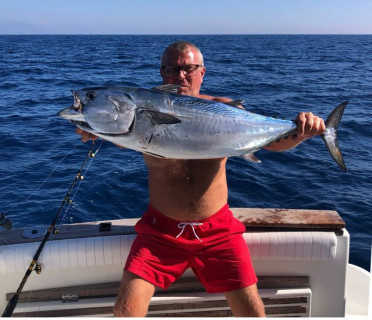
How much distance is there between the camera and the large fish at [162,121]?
2.48 meters

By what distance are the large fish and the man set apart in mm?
469

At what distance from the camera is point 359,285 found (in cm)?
409

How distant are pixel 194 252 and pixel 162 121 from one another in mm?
1233

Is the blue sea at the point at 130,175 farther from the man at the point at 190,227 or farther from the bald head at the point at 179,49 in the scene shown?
the bald head at the point at 179,49

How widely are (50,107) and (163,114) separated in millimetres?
12764

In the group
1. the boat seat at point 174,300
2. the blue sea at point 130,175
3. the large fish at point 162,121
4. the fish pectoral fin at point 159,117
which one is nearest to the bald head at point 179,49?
the large fish at point 162,121

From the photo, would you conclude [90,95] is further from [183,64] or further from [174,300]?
[174,300]

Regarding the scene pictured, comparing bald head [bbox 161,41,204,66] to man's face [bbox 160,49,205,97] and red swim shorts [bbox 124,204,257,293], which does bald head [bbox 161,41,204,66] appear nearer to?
man's face [bbox 160,49,205,97]

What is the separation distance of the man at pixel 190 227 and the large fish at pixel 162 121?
1.54 ft

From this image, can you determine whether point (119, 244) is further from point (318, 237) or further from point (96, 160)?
point (96, 160)

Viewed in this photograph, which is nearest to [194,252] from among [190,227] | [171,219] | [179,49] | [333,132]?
[190,227]

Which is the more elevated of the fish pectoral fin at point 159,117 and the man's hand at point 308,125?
the fish pectoral fin at point 159,117

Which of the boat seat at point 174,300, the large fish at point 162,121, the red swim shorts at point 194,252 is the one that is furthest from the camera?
the boat seat at point 174,300

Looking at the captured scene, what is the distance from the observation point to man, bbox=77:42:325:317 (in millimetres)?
3033
